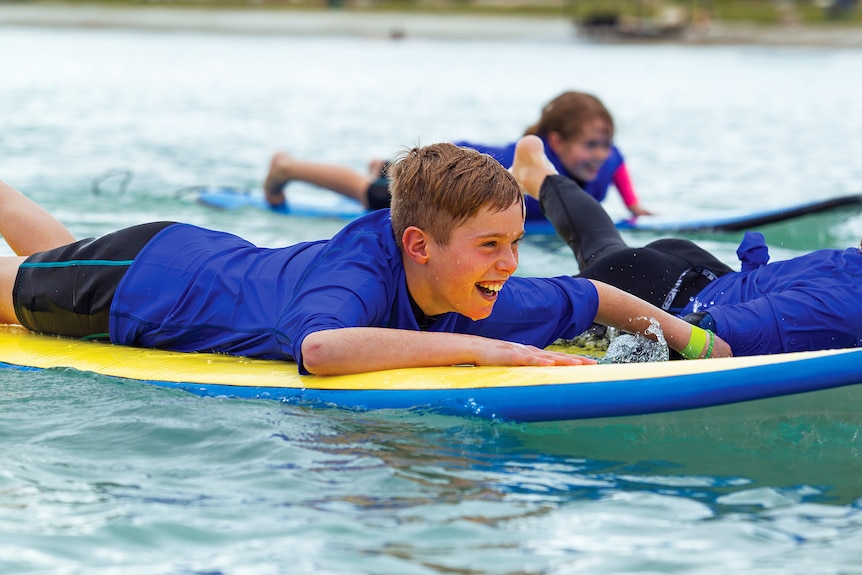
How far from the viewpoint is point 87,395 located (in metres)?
3.83

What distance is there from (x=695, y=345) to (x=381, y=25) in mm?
44509

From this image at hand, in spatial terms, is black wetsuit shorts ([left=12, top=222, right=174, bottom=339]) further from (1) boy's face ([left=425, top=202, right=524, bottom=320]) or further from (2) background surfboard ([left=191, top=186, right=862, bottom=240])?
(2) background surfboard ([left=191, top=186, right=862, bottom=240])

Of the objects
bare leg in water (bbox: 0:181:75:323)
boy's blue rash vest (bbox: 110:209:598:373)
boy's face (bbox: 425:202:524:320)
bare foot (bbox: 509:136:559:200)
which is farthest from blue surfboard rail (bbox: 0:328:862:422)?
bare foot (bbox: 509:136:559:200)

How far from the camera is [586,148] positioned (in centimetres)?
730

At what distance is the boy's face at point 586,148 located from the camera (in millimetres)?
7270

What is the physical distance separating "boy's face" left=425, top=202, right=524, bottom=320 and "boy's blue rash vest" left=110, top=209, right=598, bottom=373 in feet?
0.54

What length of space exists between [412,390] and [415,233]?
48 centimetres

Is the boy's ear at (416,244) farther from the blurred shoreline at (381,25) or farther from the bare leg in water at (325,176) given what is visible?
the blurred shoreline at (381,25)

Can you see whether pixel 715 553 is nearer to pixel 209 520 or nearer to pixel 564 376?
pixel 564 376

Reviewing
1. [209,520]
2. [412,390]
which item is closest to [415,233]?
[412,390]

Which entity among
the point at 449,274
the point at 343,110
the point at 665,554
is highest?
the point at 343,110

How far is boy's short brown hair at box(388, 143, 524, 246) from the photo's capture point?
3.55 m

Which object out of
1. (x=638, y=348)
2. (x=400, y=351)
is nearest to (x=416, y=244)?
(x=400, y=351)

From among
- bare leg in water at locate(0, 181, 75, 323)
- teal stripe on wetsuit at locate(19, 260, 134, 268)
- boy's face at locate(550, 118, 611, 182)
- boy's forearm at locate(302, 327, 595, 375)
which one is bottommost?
boy's forearm at locate(302, 327, 595, 375)
